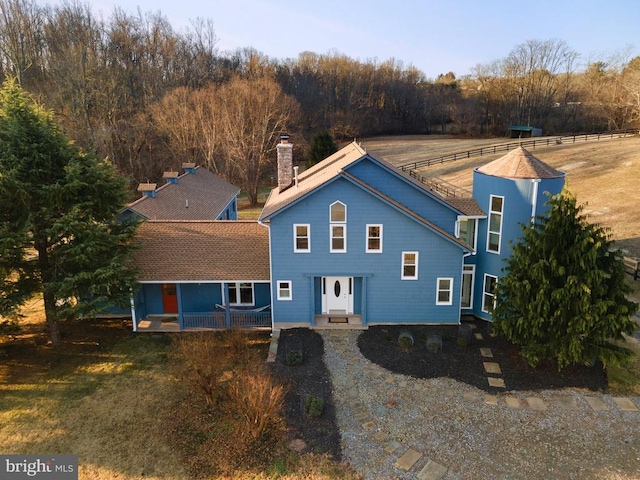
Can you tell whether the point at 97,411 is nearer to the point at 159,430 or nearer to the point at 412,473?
the point at 159,430

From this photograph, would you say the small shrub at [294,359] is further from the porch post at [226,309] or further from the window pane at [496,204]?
the window pane at [496,204]

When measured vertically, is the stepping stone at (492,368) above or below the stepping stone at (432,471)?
above

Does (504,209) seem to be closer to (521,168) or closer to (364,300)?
(521,168)

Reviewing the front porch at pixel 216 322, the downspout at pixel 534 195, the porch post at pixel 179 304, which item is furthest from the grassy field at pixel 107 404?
the downspout at pixel 534 195

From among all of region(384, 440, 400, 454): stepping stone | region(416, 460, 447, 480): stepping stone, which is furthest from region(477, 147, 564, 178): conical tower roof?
region(416, 460, 447, 480): stepping stone

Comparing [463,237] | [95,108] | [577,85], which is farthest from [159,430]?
[577,85]

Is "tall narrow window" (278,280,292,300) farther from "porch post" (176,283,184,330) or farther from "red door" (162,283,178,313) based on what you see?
"red door" (162,283,178,313)
